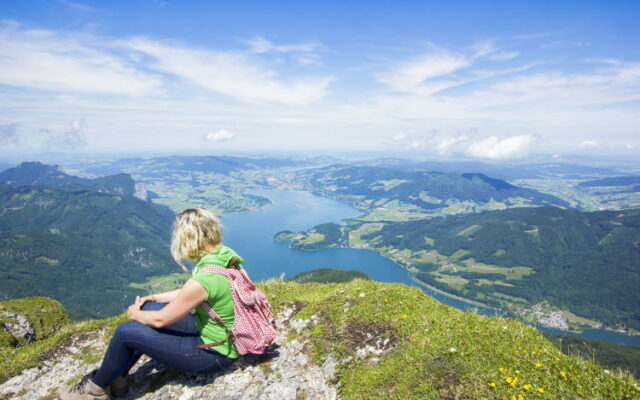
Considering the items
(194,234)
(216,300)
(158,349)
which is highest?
(194,234)

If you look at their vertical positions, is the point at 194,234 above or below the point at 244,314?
above

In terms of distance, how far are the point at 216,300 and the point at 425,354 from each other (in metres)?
5.15

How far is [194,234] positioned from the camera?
278 inches

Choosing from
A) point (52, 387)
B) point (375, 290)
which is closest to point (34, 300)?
point (52, 387)

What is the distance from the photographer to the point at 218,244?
7297 millimetres

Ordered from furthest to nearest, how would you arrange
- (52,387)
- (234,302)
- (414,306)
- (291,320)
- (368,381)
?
(291,320) → (414,306) → (52,387) → (368,381) → (234,302)

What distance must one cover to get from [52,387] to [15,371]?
67.2 inches

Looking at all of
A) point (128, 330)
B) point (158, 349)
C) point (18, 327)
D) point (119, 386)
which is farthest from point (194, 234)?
point (18, 327)

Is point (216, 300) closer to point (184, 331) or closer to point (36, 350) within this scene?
point (184, 331)

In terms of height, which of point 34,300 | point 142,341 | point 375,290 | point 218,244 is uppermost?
point 218,244

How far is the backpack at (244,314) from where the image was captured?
7066 millimetres

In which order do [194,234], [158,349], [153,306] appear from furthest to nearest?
[153,306]
[158,349]
[194,234]

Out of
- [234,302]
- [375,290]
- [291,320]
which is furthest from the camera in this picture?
[375,290]

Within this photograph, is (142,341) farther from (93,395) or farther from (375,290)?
(375,290)
